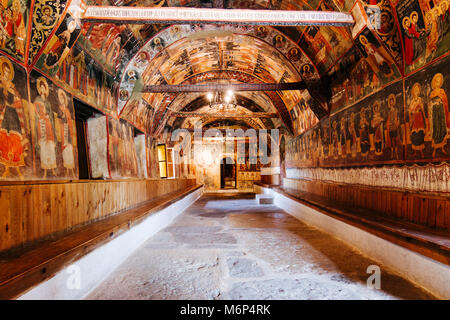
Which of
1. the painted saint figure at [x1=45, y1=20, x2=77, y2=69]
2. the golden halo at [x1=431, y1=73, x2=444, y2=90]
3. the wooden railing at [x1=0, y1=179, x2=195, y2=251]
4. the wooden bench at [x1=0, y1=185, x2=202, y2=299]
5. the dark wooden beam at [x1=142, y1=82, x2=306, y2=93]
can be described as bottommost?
the wooden bench at [x1=0, y1=185, x2=202, y2=299]

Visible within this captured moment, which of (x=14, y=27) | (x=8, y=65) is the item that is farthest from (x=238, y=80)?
(x=8, y=65)

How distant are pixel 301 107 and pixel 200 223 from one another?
7008 mm

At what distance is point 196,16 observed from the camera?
4.91 m

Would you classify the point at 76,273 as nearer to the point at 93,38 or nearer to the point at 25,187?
the point at 25,187

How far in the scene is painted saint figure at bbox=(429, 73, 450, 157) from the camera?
3687 mm

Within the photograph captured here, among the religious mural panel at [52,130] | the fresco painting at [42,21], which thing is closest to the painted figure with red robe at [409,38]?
the fresco painting at [42,21]

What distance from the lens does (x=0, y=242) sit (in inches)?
91.4

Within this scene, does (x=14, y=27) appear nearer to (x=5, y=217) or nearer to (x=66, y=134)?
(x=66, y=134)

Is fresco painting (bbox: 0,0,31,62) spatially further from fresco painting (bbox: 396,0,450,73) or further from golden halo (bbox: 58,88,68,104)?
fresco painting (bbox: 396,0,450,73)

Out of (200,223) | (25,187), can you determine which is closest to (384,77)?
(200,223)

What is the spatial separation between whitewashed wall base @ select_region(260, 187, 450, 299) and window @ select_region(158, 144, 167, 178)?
10488mm

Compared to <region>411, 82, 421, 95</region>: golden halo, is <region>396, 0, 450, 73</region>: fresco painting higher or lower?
higher

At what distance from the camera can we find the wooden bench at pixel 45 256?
1850 millimetres

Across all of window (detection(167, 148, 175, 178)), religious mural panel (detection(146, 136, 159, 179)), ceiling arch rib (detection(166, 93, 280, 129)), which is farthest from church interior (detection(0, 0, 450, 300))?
window (detection(167, 148, 175, 178))
